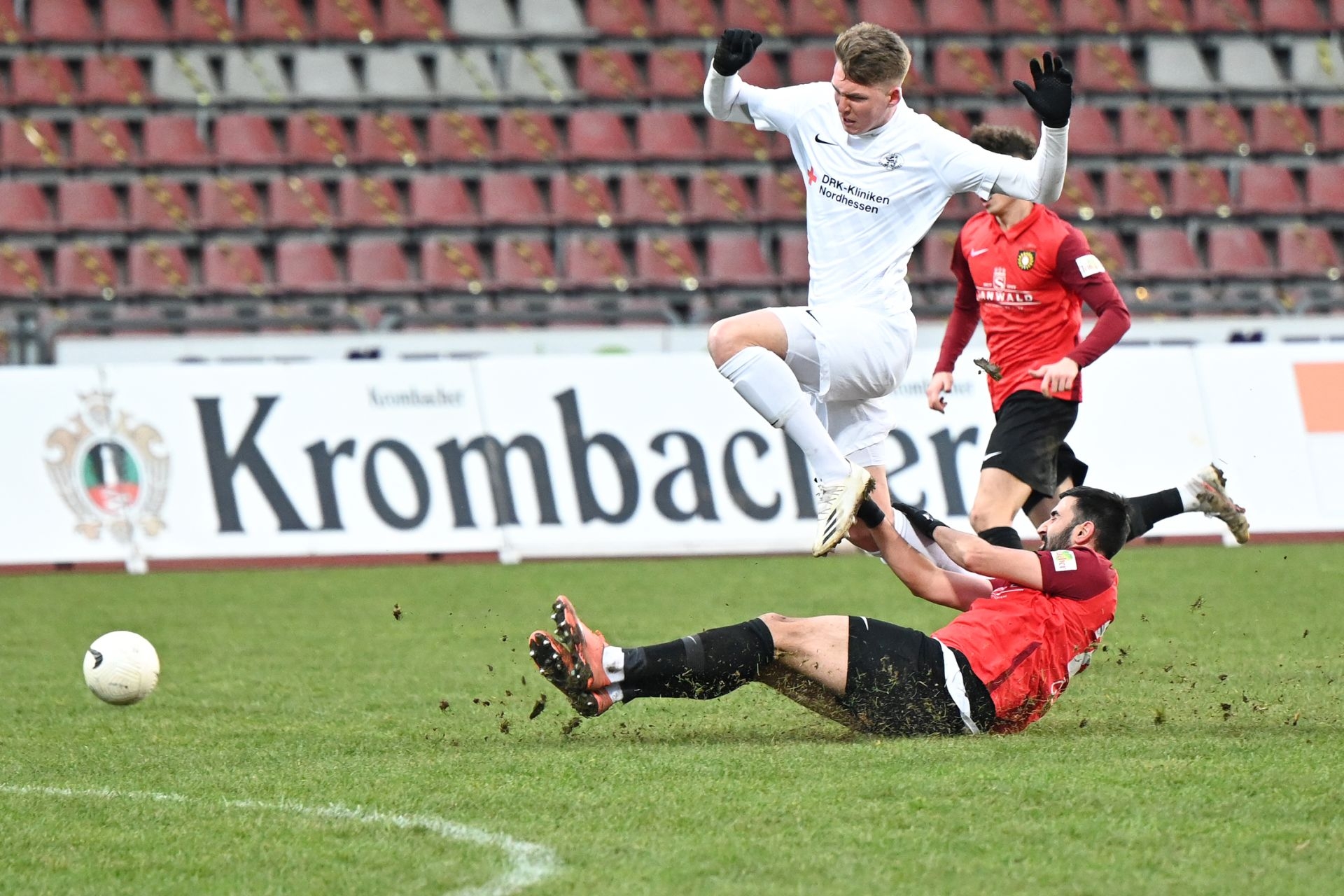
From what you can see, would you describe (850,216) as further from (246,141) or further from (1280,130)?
(1280,130)

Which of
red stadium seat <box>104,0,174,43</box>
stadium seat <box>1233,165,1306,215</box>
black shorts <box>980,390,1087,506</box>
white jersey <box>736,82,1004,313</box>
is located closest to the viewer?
white jersey <box>736,82,1004,313</box>

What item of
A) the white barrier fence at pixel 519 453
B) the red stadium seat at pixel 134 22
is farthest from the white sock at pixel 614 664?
the red stadium seat at pixel 134 22

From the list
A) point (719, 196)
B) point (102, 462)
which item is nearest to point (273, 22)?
point (719, 196)

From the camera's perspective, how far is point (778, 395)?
6078mm

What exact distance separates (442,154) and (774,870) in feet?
51.3

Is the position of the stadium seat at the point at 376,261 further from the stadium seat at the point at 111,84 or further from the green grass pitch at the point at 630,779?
the green grass pitch at the point at 630,779

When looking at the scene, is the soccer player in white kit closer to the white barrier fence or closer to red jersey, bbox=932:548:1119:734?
red jersey, bbox=932:548:1119:734

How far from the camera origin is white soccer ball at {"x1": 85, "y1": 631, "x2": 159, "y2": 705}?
21.3ft

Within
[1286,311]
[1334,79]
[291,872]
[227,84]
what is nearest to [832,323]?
[291,872]

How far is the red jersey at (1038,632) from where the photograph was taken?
542 centimetres

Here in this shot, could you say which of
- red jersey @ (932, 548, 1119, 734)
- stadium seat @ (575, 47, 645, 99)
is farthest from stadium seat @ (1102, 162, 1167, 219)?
red jersey @ (932, 548, 1119, 734)

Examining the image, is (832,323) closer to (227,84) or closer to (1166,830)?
(1166,830)

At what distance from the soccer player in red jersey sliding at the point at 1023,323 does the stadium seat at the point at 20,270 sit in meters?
12.5

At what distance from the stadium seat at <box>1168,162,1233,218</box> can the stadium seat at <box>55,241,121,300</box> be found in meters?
11.5
